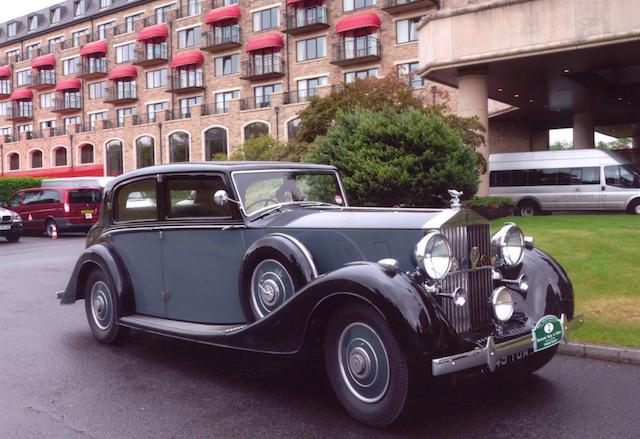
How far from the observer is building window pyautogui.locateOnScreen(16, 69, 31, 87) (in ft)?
194

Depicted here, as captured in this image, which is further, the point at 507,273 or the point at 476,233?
the point at 507,273

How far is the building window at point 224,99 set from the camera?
44562mm

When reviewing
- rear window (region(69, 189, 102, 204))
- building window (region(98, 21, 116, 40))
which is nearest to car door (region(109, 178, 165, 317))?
rear window (region(69, 189, 102, 204))

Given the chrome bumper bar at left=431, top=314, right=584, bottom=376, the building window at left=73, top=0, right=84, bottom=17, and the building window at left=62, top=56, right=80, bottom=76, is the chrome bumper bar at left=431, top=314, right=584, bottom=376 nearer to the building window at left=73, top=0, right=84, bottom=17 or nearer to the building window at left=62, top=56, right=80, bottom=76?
the building window at left=62, top=56, right=80, bottom=76

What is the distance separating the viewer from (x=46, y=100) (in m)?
57.9

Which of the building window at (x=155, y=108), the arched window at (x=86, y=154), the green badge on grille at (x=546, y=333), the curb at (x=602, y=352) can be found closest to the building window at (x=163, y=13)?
the building window at (x=155, y=108)

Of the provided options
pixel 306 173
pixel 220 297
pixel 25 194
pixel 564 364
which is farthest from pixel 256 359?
pixel 25 194

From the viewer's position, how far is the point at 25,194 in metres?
23.0

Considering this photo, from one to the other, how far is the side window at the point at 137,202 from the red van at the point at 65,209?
1572cm

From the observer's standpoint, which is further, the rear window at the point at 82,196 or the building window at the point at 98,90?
the building window at the point at 98,90

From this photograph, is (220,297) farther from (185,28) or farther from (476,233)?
(185,28)

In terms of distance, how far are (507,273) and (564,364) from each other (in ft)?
3.79

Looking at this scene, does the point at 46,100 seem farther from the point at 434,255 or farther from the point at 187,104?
the point at 434,255

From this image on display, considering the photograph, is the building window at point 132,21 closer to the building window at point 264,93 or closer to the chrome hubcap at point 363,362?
the building window at point 264,93
